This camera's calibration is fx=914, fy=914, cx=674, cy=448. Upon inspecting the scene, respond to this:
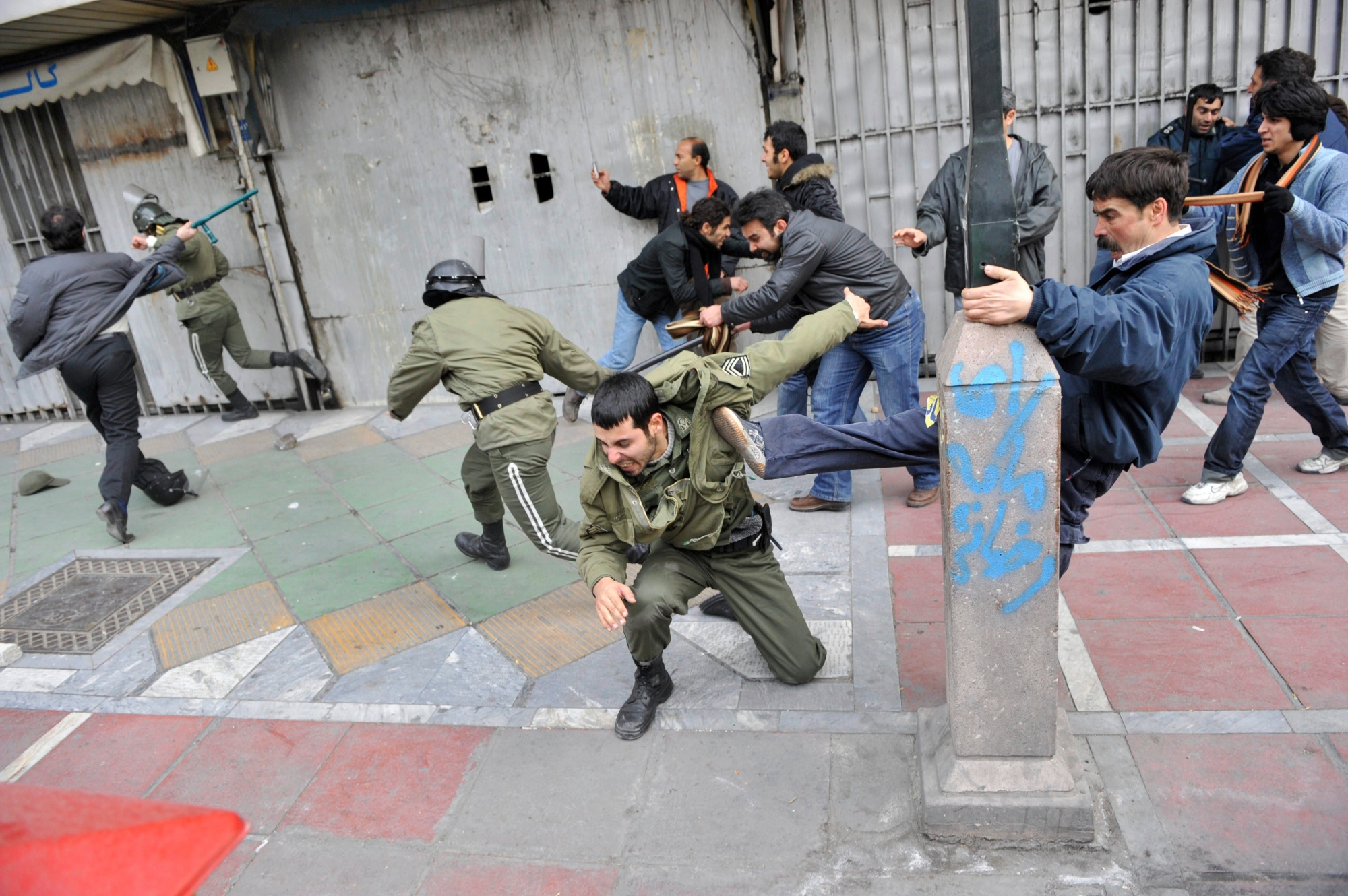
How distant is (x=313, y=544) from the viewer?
5.63 meters

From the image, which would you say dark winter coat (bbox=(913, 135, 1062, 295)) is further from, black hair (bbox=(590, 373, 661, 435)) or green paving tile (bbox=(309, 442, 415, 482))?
green paving tile (bbox=(309, 442, 415, 482))

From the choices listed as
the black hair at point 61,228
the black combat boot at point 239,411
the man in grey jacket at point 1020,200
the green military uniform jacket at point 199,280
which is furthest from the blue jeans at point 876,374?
the black combat boot at point 239,411

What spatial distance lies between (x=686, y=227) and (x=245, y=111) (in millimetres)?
4248

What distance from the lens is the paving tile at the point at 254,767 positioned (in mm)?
3361

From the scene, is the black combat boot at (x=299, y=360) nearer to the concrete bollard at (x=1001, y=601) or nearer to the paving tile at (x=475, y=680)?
the paving tile at (x=475, y=680)

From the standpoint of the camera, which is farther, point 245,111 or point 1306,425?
point 245,111

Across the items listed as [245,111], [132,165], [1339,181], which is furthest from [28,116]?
[1339,181]

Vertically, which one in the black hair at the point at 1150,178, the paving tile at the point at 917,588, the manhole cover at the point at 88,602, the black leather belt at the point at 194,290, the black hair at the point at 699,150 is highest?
the black hair at the point at 699,150

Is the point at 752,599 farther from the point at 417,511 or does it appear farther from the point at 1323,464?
the point at 1323,464

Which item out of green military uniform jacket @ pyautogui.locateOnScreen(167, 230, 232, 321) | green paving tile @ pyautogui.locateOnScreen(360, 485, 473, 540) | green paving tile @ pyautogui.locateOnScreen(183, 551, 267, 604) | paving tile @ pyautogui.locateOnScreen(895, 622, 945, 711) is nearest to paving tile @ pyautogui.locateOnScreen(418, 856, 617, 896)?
paving tile @ pyautogui.locateOnScreen(895, 622, 945, 711)

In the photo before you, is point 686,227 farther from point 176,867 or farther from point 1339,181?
→ point 176,867

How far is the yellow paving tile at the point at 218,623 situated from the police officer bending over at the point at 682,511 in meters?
2.19

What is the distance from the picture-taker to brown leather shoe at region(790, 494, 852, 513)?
5.18 meters

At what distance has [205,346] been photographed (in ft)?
25.8
